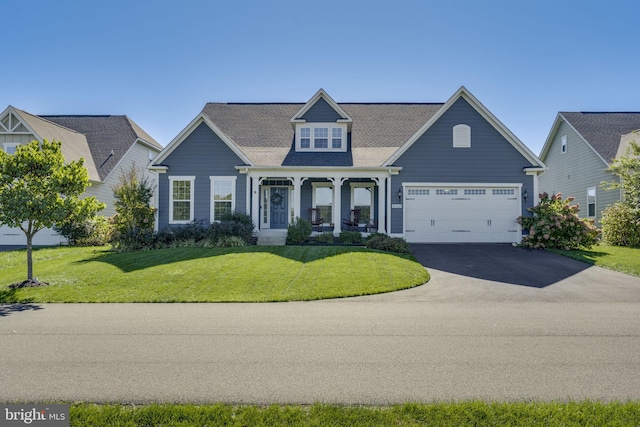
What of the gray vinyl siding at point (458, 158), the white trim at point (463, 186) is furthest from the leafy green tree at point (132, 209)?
the white trim at point (463, 186)

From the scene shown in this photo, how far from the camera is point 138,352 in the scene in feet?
17.2

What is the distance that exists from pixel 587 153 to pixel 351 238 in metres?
17.3

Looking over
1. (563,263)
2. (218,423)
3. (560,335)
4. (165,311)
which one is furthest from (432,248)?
(218,423)

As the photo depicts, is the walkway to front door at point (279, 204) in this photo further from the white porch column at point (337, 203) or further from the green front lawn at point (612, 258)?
the green front lawn at point (612, 258)

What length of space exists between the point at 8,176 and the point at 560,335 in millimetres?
12113

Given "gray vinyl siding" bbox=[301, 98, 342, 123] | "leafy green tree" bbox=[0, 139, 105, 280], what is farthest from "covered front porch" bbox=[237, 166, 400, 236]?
"leafy green tree" bbox=[0, 139, 105, 280]

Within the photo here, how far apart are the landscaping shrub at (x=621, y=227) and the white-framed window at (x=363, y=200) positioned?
1138 centimetres

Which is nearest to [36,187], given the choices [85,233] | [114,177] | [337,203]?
[85,233]

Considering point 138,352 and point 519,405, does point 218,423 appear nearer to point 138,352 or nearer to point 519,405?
point 138,352

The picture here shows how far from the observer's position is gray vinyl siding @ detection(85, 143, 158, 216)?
23.4 metres

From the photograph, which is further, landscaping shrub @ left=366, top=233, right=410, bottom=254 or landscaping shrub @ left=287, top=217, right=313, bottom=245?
landscaping shrub @ left=287, top=217, right=313, bottom=245

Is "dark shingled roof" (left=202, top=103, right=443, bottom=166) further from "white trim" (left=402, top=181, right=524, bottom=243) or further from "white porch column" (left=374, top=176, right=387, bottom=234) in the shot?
"white trim" (left=402, top=181, right=524, bottom=243)

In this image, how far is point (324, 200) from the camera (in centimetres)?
2002

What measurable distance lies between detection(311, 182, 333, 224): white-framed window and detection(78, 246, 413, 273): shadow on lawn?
15.6 feet
